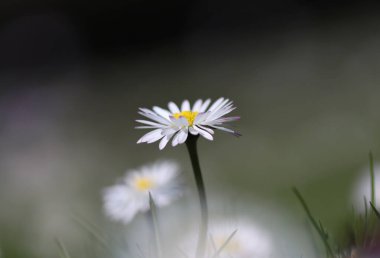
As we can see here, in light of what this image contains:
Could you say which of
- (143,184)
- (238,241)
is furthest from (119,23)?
(238,241)

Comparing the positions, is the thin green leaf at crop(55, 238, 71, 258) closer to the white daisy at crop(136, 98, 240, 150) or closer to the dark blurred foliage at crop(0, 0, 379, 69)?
the white daisy at crop(136, 98, 240, 150)

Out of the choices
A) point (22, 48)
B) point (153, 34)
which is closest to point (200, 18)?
point (153, 34)

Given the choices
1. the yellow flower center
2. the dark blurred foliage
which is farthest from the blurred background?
the yellow flower center

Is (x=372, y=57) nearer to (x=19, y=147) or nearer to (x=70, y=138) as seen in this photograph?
(x=70, y=138)

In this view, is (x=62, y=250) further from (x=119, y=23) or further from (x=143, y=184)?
(x=119, y=23)

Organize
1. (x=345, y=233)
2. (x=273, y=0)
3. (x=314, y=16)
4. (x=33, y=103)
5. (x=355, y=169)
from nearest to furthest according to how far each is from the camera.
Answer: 1. (x=345, y=233)
2. (x=355, y=169)
3. (x=33, y=103)
4. (x=314, y=16)
5. (x=273, y=0)
